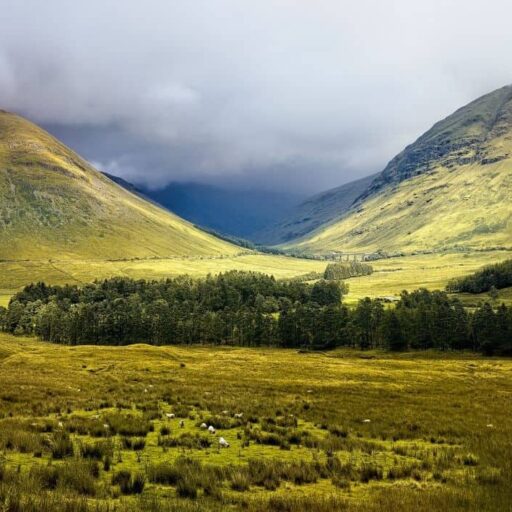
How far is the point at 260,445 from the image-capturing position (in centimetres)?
2300

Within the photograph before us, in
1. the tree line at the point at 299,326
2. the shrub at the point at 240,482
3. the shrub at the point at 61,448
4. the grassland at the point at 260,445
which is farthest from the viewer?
the tree line at the point at 299,326

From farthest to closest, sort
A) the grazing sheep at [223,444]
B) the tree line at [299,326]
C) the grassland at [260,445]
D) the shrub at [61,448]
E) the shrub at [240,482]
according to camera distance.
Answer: the tree line at [299,326] < the grazing sheep at [223,444] < the shrub at [61,448] < the shrub at [240,482] < the grassland at [260,445]

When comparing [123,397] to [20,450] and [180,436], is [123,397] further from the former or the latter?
[20,450]

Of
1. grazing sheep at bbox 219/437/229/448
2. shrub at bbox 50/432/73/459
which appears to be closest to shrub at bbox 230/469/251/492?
grazing sheep at bbox 219/437/229/448

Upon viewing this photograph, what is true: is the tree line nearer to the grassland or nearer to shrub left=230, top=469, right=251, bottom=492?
the grassland

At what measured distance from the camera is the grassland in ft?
49.0

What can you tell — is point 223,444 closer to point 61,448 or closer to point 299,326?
point 61,448

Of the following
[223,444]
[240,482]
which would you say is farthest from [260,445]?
[240,482]

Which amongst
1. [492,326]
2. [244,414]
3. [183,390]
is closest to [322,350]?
[492,326]

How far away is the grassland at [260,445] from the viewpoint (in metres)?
14.9

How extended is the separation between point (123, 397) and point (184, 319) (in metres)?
131

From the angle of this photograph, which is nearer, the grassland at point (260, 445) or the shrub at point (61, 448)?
the grassland at point (260, 445)

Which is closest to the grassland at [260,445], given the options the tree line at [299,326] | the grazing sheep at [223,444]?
the grazing sheep at [223,444]

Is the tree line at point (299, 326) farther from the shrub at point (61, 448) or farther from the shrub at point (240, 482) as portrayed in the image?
the shrub at point (61, 448)
